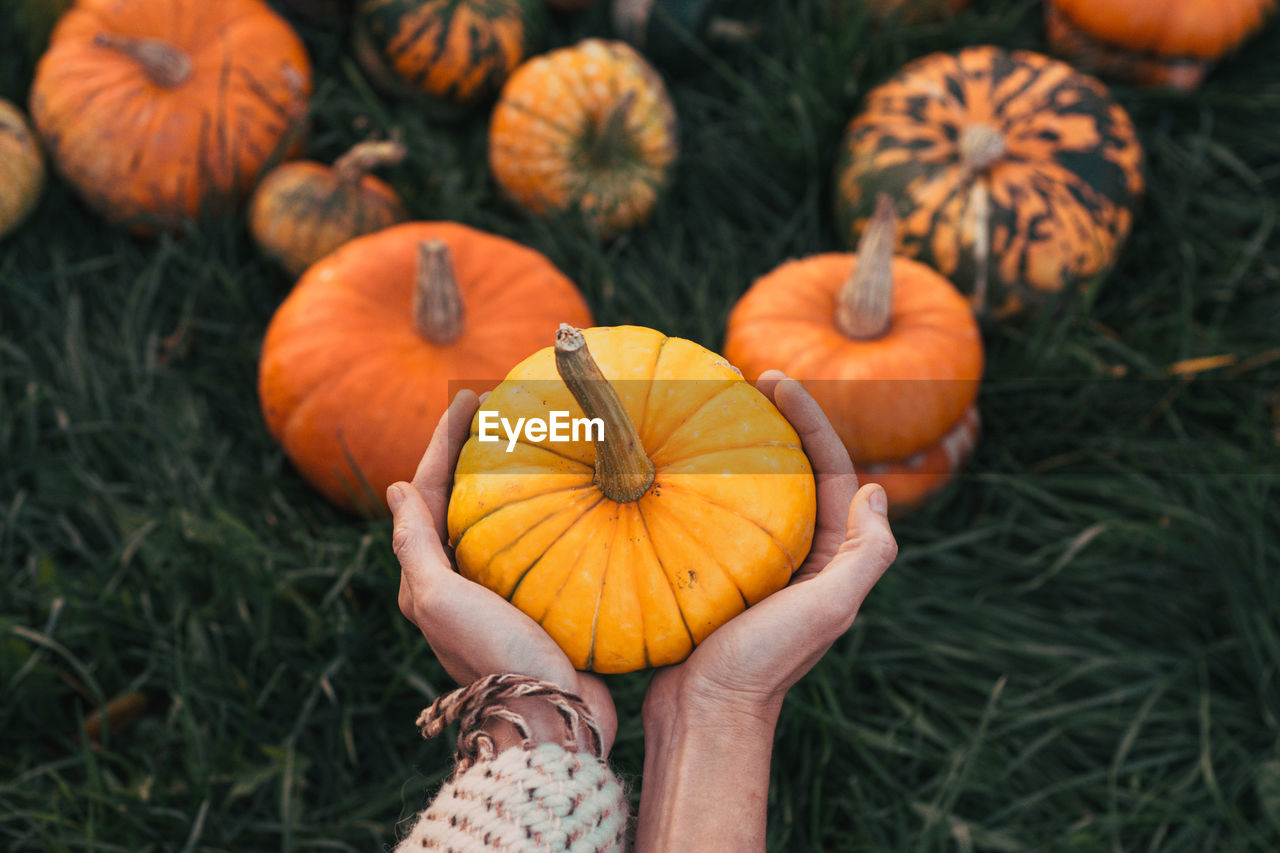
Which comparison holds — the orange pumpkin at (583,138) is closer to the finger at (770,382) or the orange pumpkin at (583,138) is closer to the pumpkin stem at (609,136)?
the pumpkin stem at (609,136)

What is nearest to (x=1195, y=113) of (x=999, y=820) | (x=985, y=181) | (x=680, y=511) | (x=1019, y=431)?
(x=985, y=181)

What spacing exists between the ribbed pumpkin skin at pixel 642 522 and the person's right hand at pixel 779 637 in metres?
0.05

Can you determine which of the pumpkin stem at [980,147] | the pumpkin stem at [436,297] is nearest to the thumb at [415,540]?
the pumpkin stem at [436,297]

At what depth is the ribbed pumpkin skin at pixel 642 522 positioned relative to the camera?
1.61 metres

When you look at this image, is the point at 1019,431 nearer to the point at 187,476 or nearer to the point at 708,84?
the point at 708,84

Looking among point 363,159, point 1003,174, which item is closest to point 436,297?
point 363,159

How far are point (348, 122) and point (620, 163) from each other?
115 cm

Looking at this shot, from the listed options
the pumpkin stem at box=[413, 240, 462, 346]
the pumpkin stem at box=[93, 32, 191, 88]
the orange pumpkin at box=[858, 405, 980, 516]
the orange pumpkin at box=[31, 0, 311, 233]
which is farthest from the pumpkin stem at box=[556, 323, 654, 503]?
the pumpkin stem at box=[93, 32, 191, 88]

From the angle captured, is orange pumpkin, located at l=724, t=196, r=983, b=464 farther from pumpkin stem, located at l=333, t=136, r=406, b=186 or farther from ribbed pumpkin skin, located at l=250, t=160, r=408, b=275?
ribbed pumpkin skin, located at l=250, t=160, r=408, b=275

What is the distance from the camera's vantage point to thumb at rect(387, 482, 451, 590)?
1593 mm

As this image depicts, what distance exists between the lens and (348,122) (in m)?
3.62

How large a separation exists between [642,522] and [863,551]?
40 cm

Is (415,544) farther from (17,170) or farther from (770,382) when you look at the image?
(17,170)

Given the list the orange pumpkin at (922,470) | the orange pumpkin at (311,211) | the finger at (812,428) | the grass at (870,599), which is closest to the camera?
the finger at (812,428)
